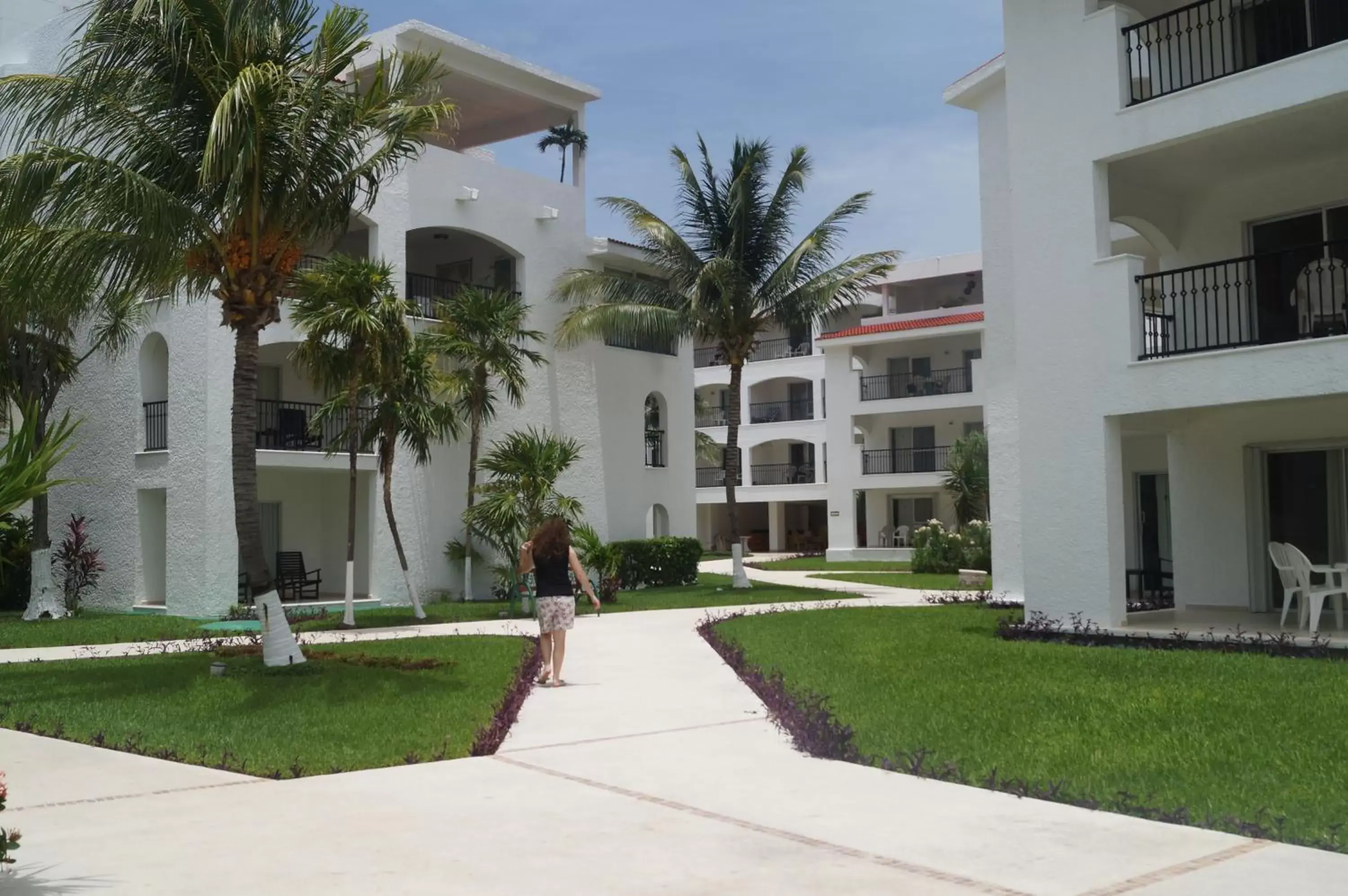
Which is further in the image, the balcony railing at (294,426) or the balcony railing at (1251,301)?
the balcony railing at (294,426)

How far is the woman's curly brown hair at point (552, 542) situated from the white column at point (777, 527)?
1718 inches

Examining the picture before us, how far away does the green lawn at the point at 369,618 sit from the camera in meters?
18.5

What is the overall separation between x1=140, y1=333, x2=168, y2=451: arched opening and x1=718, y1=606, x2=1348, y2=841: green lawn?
14172 millimetres

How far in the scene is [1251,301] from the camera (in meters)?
16.2

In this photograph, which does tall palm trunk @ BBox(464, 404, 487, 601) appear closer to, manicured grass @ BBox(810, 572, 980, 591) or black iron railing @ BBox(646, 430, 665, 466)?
black iron railing @ BBox(646, 430, 665, 466)

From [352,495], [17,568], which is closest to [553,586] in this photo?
[352,495]

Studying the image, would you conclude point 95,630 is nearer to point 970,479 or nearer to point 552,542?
point 552,542

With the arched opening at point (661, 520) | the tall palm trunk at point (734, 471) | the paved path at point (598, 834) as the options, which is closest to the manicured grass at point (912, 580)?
the tall palm trunk at point (734, 471)

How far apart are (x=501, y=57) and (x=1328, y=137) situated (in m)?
17.2

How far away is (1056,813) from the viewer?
6672 millimetres

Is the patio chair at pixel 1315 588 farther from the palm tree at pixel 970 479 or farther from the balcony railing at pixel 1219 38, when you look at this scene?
the palm tree at pixel 970 479

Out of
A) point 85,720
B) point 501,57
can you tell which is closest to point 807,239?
point 501,57

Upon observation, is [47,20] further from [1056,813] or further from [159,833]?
[1056,813]

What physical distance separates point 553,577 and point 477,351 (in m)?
12.1
